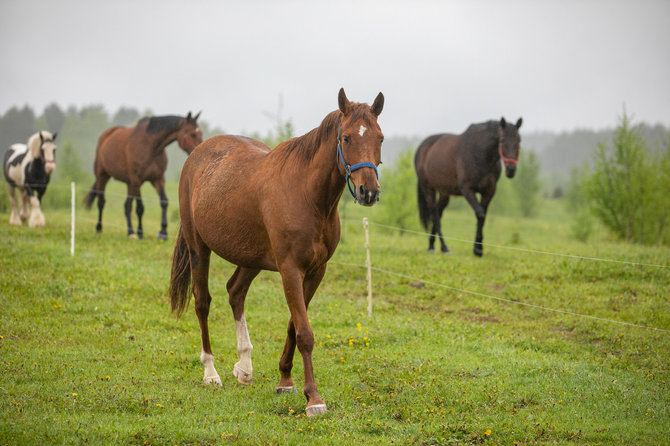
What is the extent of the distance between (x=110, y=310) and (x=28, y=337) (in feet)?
5.28

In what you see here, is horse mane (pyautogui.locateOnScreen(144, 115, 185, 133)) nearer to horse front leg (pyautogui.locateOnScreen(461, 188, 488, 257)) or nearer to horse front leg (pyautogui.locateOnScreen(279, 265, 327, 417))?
horse front leg (pyautogui.locateOnScreen(461, 188, 488, 257))

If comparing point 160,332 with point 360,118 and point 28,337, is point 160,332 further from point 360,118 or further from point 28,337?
point 360,118

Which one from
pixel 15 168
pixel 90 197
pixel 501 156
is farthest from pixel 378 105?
pixel 15 168

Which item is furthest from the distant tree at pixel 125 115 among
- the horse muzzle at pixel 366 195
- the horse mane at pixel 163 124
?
the horse muzzle at pixel 366 195

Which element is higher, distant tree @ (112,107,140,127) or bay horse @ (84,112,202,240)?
distant tree @ (112,107,140,127)

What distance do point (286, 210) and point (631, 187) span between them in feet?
75.7

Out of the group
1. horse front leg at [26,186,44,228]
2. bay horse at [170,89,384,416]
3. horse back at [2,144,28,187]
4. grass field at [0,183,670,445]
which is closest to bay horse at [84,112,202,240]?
grass field at [0,183,670,445]

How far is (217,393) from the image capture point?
20.1 feet

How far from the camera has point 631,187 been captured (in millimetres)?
24125

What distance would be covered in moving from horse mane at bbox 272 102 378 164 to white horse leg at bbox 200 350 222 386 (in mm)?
2644

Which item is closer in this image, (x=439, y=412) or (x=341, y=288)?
(x=439, y=412)

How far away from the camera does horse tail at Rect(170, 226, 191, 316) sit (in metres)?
7.48

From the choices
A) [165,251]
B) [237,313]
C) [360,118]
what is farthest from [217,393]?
[165,251]

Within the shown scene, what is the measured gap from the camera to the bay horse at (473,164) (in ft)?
43.4
